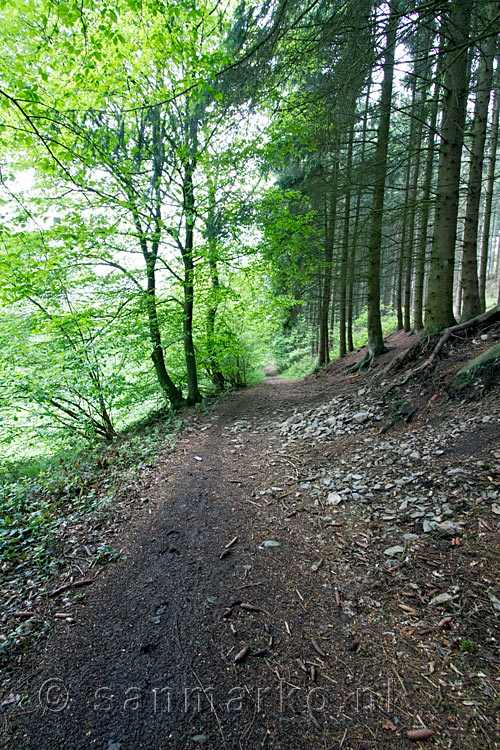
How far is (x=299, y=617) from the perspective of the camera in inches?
101

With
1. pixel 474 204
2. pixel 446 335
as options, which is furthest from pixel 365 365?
pixel 474 204

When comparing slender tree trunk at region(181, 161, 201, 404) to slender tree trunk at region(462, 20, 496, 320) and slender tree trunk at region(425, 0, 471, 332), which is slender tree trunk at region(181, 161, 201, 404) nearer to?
slender tree trunk at region(425, 0, 471, 332)

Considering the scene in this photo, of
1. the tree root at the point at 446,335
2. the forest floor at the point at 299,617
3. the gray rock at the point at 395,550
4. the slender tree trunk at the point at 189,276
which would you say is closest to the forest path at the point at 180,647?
the forest floor at the point at 299,617

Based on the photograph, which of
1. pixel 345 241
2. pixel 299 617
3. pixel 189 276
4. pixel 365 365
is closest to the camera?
pixel 299 617

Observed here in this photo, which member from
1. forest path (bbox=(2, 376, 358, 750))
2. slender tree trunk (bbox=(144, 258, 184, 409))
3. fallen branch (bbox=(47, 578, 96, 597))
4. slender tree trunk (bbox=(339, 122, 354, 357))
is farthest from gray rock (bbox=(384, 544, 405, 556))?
slender tree trunk (bbox=(144, 258, 184, 409))

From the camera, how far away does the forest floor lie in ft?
6.15

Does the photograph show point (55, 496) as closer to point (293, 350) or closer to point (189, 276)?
point (189, 276)

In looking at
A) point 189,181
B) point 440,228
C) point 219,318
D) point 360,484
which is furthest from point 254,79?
point 219,318

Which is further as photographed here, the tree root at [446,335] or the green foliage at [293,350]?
the green foliage at [293,350]

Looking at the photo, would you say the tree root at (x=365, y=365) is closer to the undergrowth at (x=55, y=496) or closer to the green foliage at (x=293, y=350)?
the undergrowth at (x=55, y=496)

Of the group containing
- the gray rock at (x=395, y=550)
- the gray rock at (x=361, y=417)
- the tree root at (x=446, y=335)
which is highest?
the tree root at (x=446, y=335)

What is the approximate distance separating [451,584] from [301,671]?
137 cm

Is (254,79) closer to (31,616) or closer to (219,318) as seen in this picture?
(31,616)

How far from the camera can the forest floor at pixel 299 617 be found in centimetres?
187
